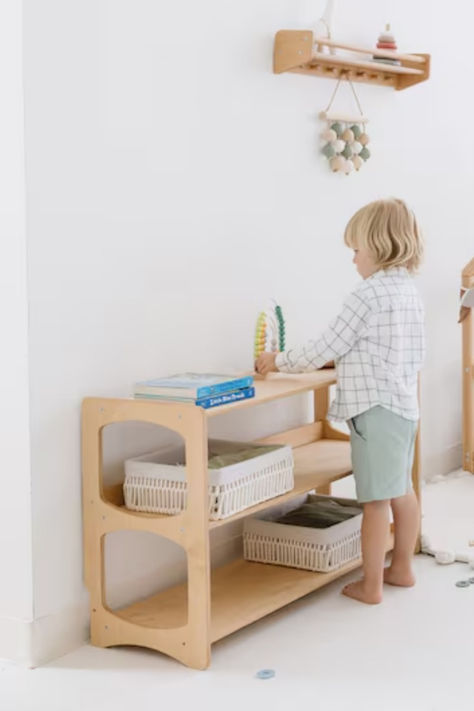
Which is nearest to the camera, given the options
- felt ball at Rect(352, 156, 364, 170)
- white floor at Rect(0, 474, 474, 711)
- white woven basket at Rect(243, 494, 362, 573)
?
white floor at Rect(0, 474, 474, 711)

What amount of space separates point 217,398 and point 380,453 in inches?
19.2

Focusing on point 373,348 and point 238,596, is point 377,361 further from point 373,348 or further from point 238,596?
point 238,596

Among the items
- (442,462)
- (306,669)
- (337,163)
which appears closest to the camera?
(306,669)

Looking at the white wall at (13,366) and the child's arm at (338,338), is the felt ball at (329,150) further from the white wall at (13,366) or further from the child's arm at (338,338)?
the white wall at (13,366)

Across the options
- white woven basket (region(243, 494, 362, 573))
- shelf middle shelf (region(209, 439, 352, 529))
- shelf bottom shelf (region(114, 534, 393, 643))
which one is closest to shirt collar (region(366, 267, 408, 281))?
shelf middle shelf (region(209, 439, 352, 529))

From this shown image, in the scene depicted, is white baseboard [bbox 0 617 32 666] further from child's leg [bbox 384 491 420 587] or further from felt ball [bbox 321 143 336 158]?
felt ball [bbox 321 143 336 158]

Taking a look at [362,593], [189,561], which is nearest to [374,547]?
[362,593]

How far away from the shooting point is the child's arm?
7.61 ft

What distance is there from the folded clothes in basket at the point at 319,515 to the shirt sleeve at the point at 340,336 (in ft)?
1.63

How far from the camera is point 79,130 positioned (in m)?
2.09

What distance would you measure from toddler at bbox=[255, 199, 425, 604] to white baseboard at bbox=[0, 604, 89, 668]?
699mm

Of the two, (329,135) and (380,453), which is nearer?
(380,453)

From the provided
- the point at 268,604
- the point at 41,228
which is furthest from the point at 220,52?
the point at 268,604

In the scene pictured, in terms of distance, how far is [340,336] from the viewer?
91.4 inches
